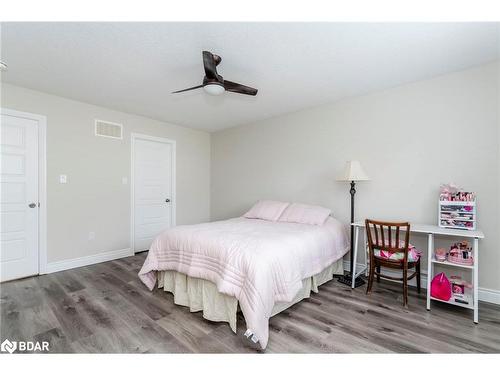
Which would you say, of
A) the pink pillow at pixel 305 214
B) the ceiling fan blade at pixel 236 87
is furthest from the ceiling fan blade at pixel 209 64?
the pink pillow at pixel 305 214

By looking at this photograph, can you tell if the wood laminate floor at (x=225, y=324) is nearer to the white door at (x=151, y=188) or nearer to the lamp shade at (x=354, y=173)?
the lamp shade at (x=354, y=173)

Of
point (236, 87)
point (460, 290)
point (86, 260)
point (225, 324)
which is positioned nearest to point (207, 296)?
point (225, 324)

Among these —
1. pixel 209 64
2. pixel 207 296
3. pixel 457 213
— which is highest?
pixel 209 64

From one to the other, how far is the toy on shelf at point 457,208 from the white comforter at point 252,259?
3.65 ft

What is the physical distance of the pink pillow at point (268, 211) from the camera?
3561 millimetres

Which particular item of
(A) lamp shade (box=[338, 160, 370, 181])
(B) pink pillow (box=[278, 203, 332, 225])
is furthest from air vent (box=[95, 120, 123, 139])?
(A) lamp shade (box=[338, 160, 370, 181])

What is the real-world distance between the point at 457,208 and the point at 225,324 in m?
2.49

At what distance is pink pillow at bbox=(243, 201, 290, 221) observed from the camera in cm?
356

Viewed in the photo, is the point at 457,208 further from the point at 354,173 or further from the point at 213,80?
the point at 213,80

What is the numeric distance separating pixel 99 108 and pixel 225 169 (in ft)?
7.81

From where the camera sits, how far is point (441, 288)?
2283mm

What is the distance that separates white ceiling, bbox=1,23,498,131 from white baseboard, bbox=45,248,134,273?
7.48 ft

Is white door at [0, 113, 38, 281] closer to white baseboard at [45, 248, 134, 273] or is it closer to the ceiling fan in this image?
white baseboard at [45, 248, 134, 273]
